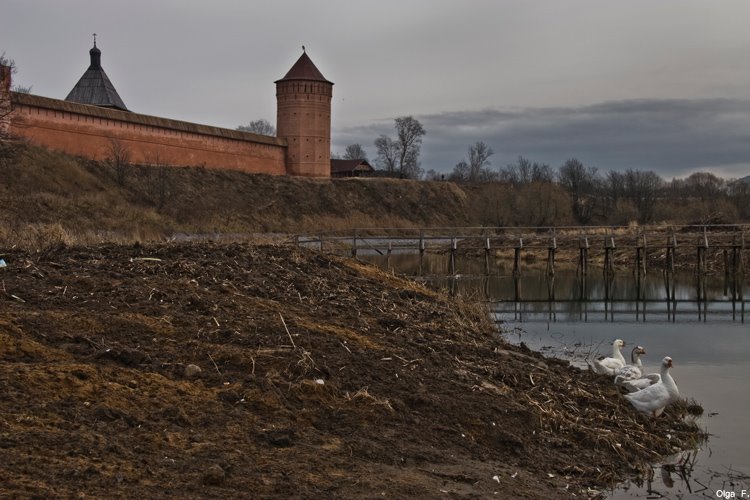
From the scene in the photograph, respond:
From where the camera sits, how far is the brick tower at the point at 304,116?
52.1 meters

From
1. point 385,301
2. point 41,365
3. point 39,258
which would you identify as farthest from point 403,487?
point 39,258

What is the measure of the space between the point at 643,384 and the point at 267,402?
4684mm

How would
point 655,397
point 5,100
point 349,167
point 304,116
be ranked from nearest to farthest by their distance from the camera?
point 655,397 < point 5,100 < point 304,116 < point 349,167

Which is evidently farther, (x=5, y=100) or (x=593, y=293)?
(x=5, y=100)

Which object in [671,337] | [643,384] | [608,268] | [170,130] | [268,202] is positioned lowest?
[671,337]

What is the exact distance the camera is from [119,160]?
3916 cm

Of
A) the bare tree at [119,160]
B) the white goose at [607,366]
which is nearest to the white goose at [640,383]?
the white goose at [607,366]

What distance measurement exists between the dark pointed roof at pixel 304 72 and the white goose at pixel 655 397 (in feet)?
153

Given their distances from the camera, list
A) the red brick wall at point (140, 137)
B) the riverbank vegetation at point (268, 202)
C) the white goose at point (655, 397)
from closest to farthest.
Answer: the white goose at point (655, 397), the riverbank vegetation at point (268, 202), the red brick wall at point (140, 137)

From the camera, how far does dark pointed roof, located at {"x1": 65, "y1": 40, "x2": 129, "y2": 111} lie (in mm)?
46312

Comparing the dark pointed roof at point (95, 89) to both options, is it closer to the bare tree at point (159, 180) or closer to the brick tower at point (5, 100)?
the bare tree at point (159, 180)

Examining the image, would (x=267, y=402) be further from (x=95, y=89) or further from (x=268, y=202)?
(x=95, y=89)

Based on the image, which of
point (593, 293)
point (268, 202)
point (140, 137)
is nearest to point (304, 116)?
point (268, 202)

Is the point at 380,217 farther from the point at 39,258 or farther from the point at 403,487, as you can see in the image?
the point at 403,487
